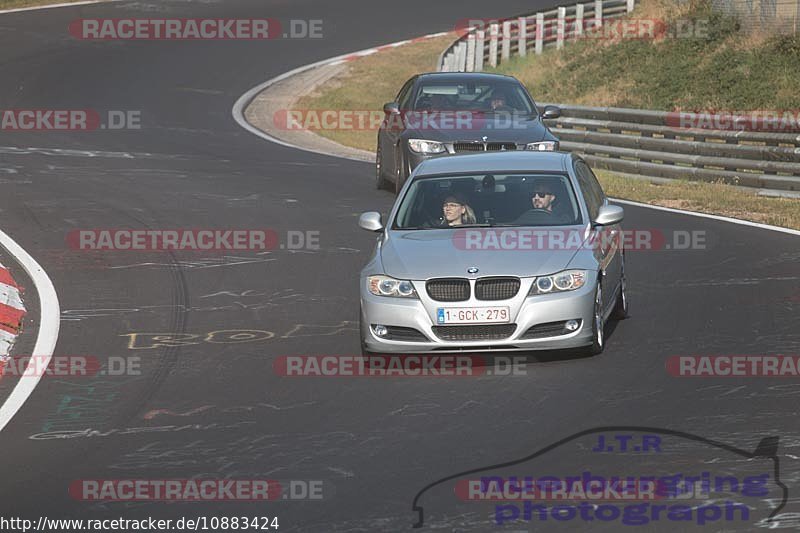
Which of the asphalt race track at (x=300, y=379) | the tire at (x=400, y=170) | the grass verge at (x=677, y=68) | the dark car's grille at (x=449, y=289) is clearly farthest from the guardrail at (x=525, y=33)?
the dark car's grille at (x=449, y=289)

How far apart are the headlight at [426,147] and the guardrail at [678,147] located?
474 cm

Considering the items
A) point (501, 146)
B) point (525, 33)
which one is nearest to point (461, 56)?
point (525, 33)

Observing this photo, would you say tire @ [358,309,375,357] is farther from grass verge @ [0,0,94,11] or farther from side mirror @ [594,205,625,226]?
grass verge @ [0,0,94,11]

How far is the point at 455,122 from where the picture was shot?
1972 centimetres

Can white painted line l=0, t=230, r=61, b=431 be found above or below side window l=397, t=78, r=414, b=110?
below

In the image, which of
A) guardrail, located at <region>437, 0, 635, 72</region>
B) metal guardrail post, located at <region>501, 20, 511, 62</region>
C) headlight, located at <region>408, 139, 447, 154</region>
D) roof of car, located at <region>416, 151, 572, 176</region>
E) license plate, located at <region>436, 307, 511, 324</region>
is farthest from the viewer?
metal guardrail post, located at <region>501, 20, 511, 62</region>

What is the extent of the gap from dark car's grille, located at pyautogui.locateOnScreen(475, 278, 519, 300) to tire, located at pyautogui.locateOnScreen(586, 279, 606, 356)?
0.64 m

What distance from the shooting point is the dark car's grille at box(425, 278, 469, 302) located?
10.6m

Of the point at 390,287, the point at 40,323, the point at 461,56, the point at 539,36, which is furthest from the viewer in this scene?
the point at 539,36

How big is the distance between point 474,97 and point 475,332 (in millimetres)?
10134

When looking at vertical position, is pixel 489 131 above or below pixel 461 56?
below

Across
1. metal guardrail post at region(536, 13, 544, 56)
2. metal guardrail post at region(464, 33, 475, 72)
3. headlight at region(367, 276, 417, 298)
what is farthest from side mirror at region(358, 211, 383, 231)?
metal guardrail post at region(536, 13, 544, 56)

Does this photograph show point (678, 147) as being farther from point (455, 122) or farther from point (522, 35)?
point (522, 35)

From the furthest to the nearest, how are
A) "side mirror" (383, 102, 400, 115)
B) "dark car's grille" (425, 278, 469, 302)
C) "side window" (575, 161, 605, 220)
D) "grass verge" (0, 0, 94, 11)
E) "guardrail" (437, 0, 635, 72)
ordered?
"grass verge" (0, 0, 94, 11)
"guardrail" (437, 0, 635, 72)
"side mirror" (383, 102, 400, 115)
"side window" (575, 161, 605, 220)
"dark car's grille" (425, 278, 469, 302)
